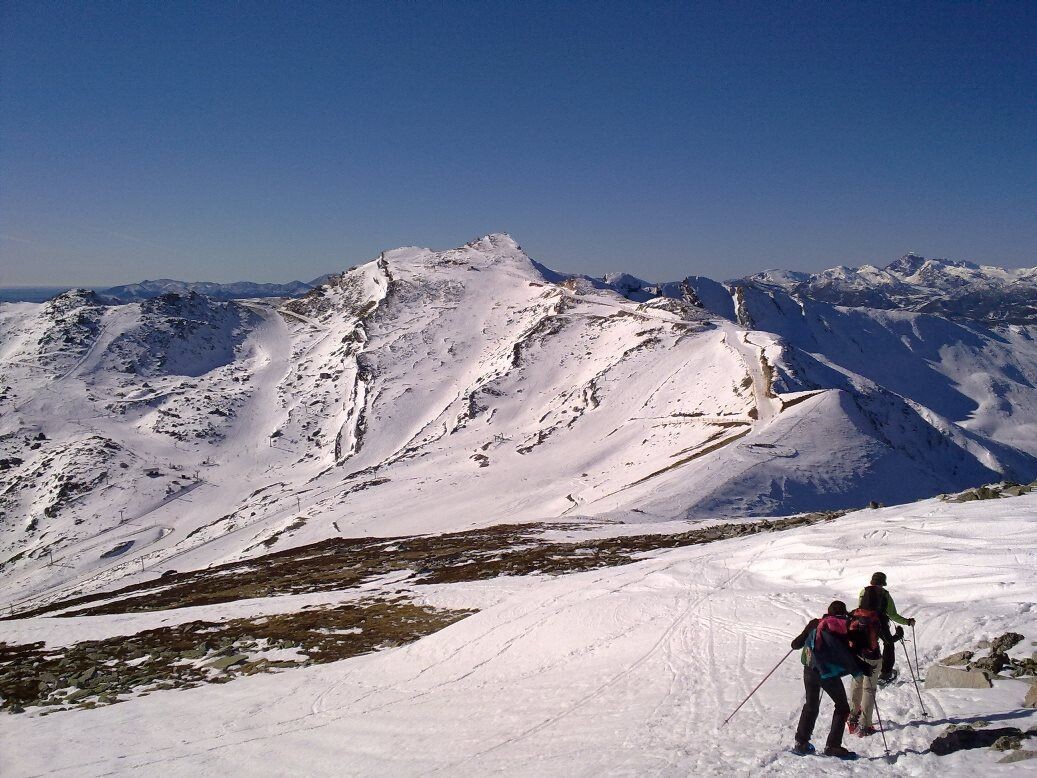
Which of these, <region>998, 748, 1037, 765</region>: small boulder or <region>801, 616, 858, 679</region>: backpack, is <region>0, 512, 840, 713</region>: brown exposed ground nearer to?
<region>801, 616, 858, 679</region>: backpack

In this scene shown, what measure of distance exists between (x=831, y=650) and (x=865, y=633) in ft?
2.08

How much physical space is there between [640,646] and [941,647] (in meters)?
6.27

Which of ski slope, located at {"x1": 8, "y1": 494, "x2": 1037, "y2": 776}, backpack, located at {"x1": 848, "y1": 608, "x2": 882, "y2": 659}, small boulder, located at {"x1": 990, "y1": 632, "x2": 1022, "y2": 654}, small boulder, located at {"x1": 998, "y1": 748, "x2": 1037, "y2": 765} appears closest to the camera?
small boulder, located at {"x1": 998, "y1": 748, "x2": 1037, "y2": 765}

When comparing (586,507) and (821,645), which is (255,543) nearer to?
(586,507)

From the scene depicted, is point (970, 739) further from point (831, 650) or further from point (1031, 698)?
point (831, 650)

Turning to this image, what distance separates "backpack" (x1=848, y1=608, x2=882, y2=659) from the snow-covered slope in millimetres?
35722

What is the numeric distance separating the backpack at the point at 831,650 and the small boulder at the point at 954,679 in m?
2.77

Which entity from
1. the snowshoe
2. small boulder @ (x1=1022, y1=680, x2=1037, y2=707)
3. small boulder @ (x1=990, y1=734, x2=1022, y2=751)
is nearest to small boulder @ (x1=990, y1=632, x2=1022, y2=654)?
small boulder @ (x1=1022, y1=680, x2=1037, y2=707)

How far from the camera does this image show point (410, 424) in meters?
101

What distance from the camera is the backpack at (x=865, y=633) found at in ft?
28.6

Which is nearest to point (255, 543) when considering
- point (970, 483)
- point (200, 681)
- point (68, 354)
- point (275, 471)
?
point (275, 471)

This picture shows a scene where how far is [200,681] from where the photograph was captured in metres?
19.3

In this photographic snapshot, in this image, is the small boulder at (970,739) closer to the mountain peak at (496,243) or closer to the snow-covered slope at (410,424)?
the snow-covered slope at (410,424)

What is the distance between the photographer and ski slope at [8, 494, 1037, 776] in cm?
959
